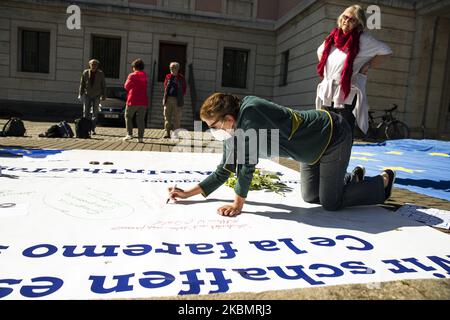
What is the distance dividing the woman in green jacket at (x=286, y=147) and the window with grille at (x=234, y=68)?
16.8m

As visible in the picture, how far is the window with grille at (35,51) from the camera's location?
1808 centimetres

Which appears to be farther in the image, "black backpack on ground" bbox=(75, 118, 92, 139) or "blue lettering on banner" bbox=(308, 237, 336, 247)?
"black backpack on ground" bbox=(75, 118, 92, 139)

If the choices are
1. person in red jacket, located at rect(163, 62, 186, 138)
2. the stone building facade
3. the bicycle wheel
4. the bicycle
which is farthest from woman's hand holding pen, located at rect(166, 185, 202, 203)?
the stone building facade

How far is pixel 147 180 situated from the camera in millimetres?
4016

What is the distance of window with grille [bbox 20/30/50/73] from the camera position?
18078 millimetres

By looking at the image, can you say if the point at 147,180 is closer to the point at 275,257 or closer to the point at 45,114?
the point at 275,257

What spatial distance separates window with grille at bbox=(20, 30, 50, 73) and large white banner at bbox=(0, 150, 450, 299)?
16.9 metres

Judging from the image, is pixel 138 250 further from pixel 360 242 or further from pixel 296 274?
pixel 360 242

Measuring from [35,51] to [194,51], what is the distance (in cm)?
764

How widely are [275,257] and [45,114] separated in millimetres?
18009

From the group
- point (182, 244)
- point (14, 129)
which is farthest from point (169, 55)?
point (182, 244)

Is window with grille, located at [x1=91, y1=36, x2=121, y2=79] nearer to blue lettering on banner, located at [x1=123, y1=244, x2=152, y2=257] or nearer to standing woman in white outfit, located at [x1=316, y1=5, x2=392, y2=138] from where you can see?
standing woman in white outfit, located at [x1=316, y1=5, x2=392, y2=138]

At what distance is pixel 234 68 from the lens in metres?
19.7
